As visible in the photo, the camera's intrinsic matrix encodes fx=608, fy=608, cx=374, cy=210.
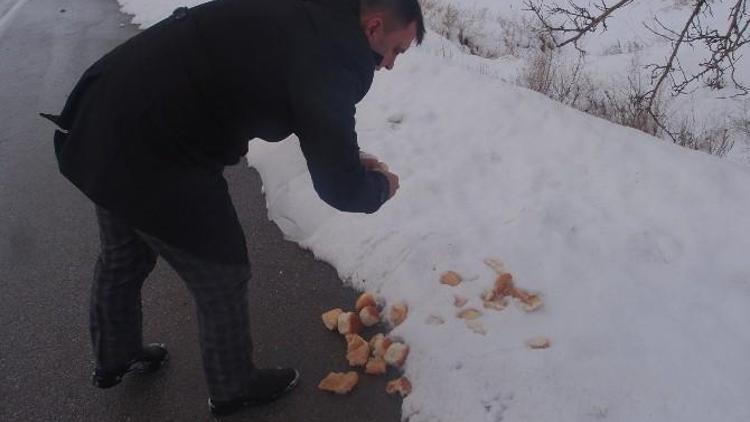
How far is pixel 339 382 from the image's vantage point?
244 centimetres

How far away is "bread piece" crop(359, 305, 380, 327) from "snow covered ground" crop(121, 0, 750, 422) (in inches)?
6.2

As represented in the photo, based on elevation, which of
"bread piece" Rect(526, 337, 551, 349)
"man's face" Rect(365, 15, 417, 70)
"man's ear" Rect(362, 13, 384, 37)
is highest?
"man's ear" Rect(362, 13, 384, 37)

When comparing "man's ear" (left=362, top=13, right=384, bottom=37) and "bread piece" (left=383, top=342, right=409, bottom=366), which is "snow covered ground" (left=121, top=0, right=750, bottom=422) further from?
"man's ear" (left=362, top=13, right=384, bottom=37)

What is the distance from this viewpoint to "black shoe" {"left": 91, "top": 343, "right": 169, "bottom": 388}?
7.86 feet

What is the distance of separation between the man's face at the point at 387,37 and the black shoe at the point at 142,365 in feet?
5.11

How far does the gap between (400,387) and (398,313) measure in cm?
41

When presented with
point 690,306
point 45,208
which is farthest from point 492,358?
point 45,208

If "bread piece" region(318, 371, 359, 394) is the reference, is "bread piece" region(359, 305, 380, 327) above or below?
above

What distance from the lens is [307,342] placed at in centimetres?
269

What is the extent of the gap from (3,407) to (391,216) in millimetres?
1979

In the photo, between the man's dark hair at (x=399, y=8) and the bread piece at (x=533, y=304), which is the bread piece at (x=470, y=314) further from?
the man's dark hair at (x=399, y=8)

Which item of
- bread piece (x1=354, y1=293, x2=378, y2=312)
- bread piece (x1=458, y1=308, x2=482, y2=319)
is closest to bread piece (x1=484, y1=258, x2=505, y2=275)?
bread piece (x1=458, y1=308, x2=482, y2=319)

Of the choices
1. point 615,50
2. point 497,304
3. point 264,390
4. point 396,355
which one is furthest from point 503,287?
point 615,50

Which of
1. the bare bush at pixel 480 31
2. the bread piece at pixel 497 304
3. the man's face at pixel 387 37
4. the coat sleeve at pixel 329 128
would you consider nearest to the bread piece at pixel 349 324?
the bread piece at pixel 497 304
